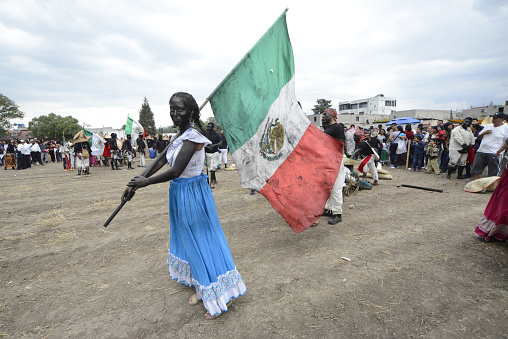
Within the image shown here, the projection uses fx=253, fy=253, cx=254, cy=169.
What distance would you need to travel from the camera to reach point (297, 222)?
349 cm

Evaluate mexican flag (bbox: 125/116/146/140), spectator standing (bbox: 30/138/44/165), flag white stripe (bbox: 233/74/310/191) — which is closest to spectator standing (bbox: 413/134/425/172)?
flag white stripe (bbox: 233/74/310/191)

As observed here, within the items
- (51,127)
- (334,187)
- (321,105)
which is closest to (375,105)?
(321,105)

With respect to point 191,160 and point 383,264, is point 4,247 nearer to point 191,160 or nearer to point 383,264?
point 191,160

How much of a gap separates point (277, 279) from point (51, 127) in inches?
3128

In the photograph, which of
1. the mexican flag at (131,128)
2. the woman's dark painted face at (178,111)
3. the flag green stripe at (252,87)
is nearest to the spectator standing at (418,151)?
the flag green stripe at (252,87)

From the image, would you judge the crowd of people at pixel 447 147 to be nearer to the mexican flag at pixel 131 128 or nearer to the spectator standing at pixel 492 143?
the spectator standing at pixel 492 143

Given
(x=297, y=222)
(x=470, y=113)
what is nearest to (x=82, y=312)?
(x=297, y=222)

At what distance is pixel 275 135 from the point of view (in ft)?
11.1

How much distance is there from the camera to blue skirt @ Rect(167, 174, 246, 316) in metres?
2.39

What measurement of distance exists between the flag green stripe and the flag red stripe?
0.74 m

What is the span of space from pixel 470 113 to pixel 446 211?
38.6 m

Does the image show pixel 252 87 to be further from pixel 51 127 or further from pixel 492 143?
pixel 51 127

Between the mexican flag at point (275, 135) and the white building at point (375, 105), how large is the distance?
66061 mm

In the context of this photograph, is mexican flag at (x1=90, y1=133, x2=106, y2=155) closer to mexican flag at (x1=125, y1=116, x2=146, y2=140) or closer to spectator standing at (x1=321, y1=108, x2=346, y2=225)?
mexican flag at (x1=125, y1=116, x2=146, y2=140)
